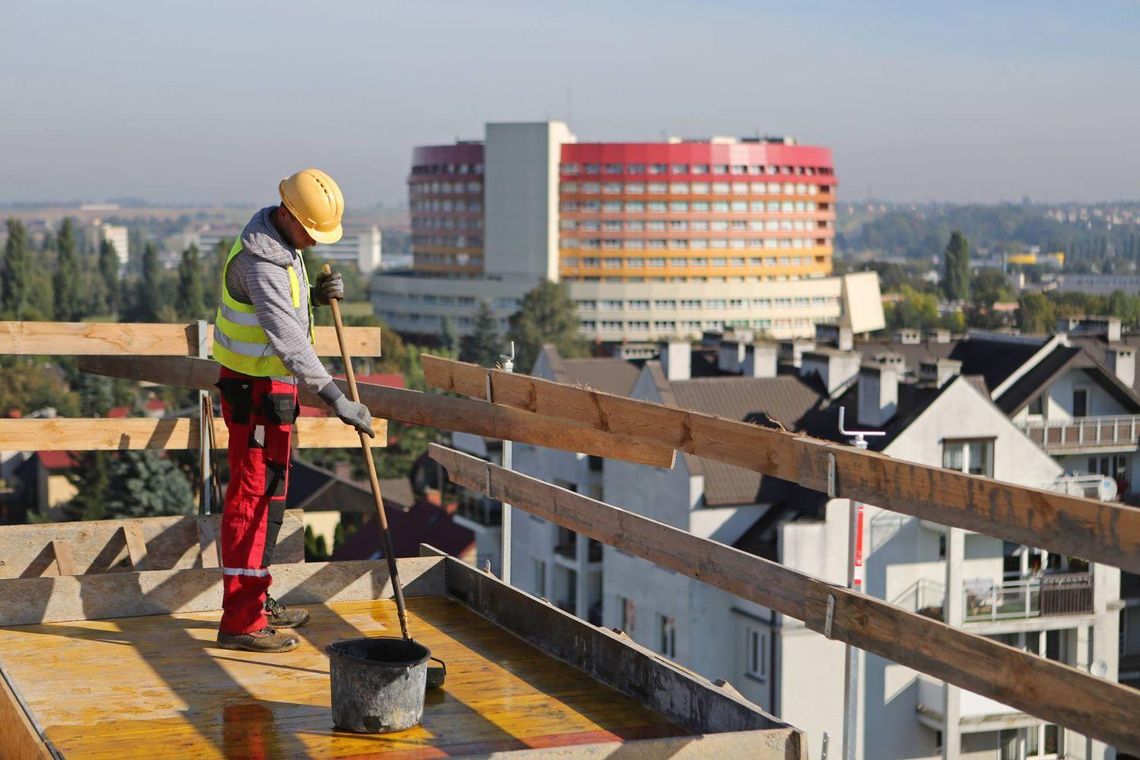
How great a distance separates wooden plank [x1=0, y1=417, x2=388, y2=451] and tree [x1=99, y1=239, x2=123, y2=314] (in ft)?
621

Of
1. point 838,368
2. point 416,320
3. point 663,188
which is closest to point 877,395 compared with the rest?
point 838,368

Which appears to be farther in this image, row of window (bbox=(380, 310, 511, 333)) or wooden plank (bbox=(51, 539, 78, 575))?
row of window (bbox=(380, 310, 511, 333))

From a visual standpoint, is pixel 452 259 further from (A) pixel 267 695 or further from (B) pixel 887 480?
(B) pixel 887 480

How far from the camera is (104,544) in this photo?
29.6 ft

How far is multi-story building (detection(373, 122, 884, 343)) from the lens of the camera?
497 ft

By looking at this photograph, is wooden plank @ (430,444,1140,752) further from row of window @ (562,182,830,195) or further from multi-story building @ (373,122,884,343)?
row of window @ (562,182,830,195)

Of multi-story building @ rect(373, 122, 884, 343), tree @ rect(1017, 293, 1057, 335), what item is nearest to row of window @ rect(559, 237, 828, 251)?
multi-story building @ rect(373, 122, 884, 343)

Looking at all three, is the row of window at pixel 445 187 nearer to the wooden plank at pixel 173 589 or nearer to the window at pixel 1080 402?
the window at pixel 1080 402

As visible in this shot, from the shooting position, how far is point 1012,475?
31.0 meters

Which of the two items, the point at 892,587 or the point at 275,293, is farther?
the point at 892,587

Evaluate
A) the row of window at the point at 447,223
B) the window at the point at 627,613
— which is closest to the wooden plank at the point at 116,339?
the window at the point at 627,613

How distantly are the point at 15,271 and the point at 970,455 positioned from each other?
386 feet

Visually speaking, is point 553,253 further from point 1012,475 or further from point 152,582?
point 152,582

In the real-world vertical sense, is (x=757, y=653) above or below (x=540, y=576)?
above
